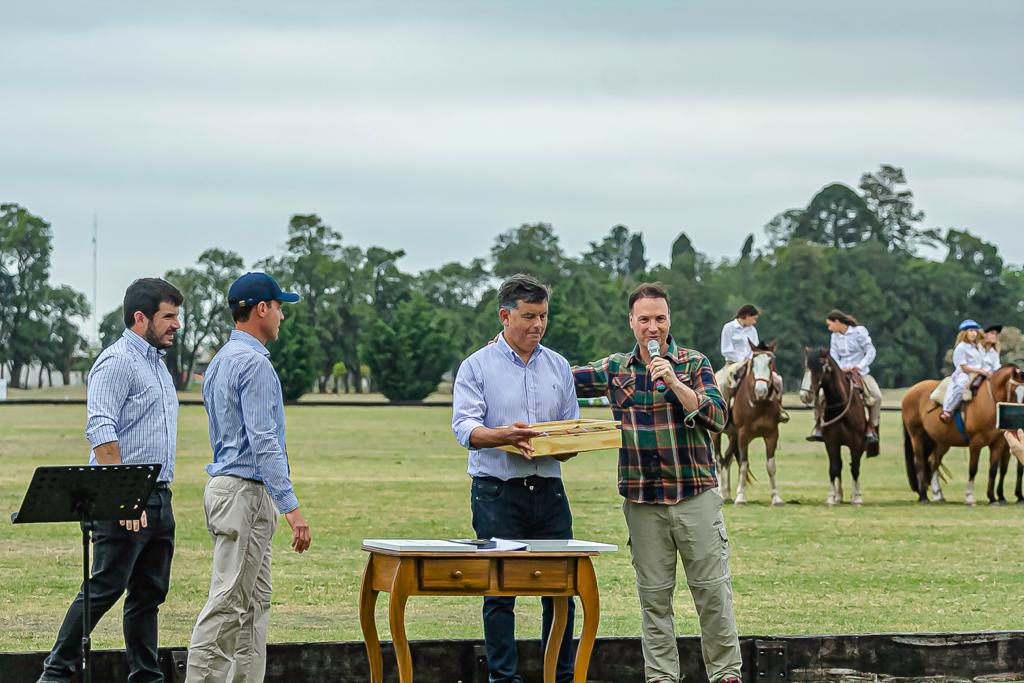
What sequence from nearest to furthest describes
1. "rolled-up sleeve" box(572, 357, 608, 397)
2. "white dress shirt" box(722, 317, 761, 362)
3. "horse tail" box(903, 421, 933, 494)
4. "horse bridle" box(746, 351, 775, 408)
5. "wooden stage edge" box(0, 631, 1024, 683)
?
1. "rolled-up sleeve" box(572, 357, 608, 397)
2. "wooden stage edge" box(0, 631, 1024, 683)
3. "horse bridle" box(746, 351, 775, 408)
4. "white dress shirt" box(722, 317, 761, 362)
5. "horse tail" box(903, 421, 933, 494)

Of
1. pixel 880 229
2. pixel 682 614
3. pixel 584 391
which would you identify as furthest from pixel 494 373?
pixel 880 229

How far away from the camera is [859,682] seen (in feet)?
28.9

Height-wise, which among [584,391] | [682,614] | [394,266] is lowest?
[682,614]

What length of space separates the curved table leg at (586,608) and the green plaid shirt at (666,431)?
2.24 feet

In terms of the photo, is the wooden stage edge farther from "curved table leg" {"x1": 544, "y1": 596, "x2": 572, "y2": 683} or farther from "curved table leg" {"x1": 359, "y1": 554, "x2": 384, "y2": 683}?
"curved table leg" {"x1": 359, "y1": 554, "x2": 384, "y2": 683}

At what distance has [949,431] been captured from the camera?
24.0 meters

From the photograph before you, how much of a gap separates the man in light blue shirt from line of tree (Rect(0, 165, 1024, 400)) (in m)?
84.2

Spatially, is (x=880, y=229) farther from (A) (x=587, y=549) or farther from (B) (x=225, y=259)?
(A) (x=587, y=549)

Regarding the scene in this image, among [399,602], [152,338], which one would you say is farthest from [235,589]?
[152,338]

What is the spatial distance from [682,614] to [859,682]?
10.7 ft

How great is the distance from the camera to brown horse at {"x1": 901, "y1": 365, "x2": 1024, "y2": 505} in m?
23.0

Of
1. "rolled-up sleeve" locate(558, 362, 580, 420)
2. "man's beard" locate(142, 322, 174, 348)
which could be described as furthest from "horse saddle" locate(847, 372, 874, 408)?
"man's beard" locate(142, 322, 174, 348)

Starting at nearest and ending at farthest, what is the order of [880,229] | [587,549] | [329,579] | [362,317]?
[587,549] → [329,579] → [362,317] → [880,229]

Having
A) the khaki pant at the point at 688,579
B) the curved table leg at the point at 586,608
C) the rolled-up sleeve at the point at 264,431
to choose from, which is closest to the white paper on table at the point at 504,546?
the curved table leg at the point at 586,608
